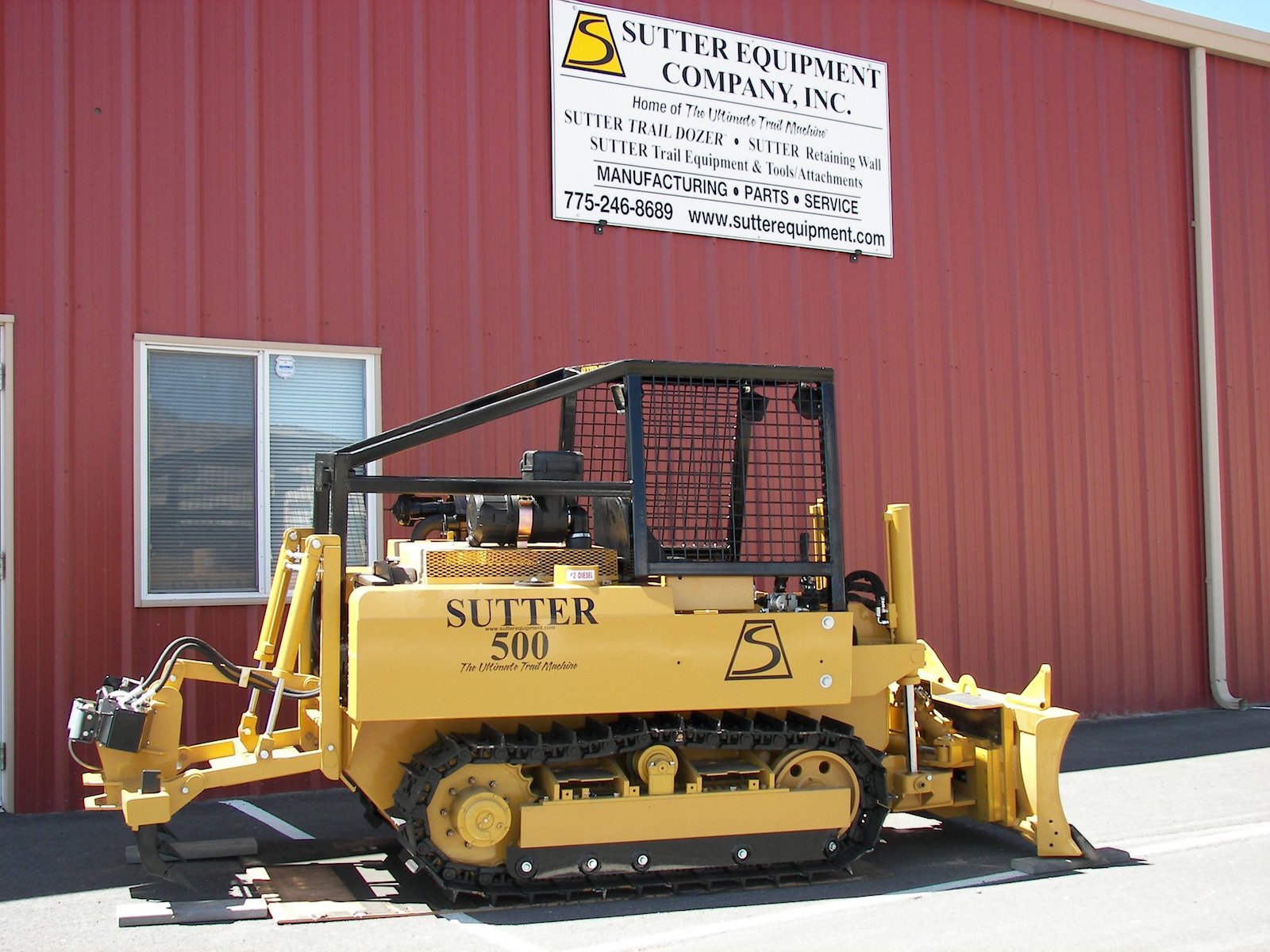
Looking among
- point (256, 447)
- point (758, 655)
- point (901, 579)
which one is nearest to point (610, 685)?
point (758, 655)

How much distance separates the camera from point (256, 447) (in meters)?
8.39

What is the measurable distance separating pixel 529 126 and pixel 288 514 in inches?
138

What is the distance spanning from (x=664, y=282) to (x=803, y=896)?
5.53m

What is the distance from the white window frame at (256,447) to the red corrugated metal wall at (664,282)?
83 millimetres

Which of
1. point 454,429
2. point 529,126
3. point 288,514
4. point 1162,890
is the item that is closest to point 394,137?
point 529,126

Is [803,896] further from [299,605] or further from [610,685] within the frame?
[299,605]

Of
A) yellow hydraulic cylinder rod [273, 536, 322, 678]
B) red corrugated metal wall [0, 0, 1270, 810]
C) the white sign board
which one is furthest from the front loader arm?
the white sign board

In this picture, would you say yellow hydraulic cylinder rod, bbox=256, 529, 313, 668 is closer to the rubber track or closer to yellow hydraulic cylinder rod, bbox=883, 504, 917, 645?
the rubber track

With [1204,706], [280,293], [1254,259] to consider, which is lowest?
[1204,706]

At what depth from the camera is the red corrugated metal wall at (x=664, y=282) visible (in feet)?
25.9

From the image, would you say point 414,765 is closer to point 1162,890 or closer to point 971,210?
point 1162,890

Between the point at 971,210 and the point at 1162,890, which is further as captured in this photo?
the point at 971,210

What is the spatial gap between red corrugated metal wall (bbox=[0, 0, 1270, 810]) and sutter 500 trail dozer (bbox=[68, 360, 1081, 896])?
2375 mm

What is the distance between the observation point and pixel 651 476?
20.0ft
